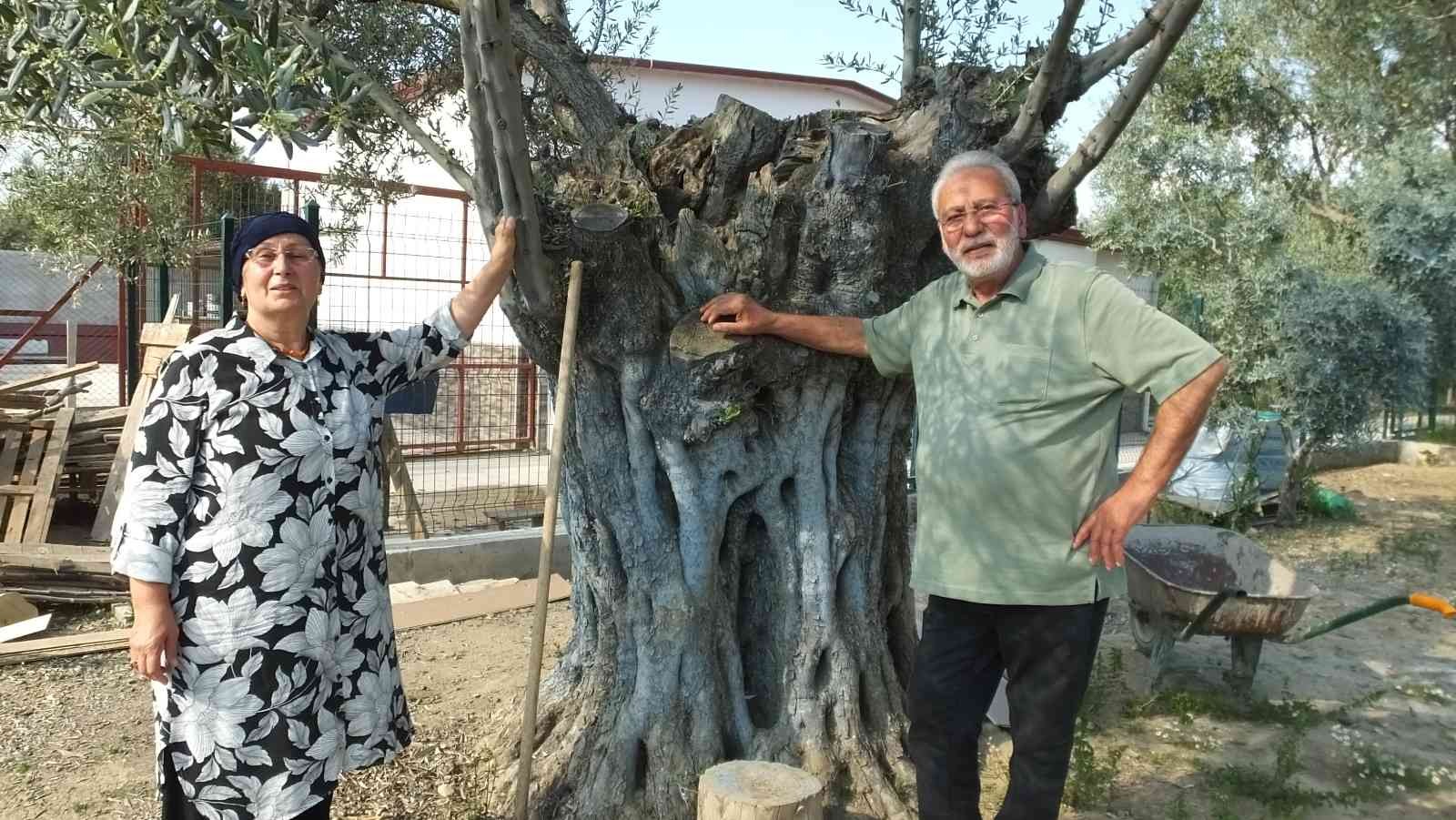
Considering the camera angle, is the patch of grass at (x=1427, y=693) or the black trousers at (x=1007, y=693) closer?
the black trousers at (x=1007, y=693)

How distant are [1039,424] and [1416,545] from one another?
9439mm

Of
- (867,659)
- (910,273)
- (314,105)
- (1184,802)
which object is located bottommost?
(1184,802)

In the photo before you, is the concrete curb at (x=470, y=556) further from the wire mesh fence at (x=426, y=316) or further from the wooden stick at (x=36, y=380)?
the wooden stick at (x=36, y=380)

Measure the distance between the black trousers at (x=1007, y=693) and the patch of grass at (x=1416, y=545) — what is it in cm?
839

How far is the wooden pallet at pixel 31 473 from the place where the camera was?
7438 mm

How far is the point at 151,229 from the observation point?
604 cm

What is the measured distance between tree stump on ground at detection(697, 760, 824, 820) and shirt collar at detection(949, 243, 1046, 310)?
153 cm

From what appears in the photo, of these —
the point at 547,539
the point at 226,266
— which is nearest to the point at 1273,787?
the point at 547,539

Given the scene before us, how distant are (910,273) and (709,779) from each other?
2.25 metres

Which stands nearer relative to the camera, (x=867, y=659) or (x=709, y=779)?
(x=709, y=779)

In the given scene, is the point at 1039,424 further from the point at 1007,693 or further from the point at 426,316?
the point at 426,316

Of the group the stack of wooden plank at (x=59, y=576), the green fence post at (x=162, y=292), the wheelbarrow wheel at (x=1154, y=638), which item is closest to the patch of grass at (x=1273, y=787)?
the wheelbarrow wheel at (x=1154, y=638)

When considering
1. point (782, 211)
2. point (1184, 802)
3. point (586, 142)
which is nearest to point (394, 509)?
point (586, 142)

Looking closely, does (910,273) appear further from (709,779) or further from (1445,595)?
(1445,595)
